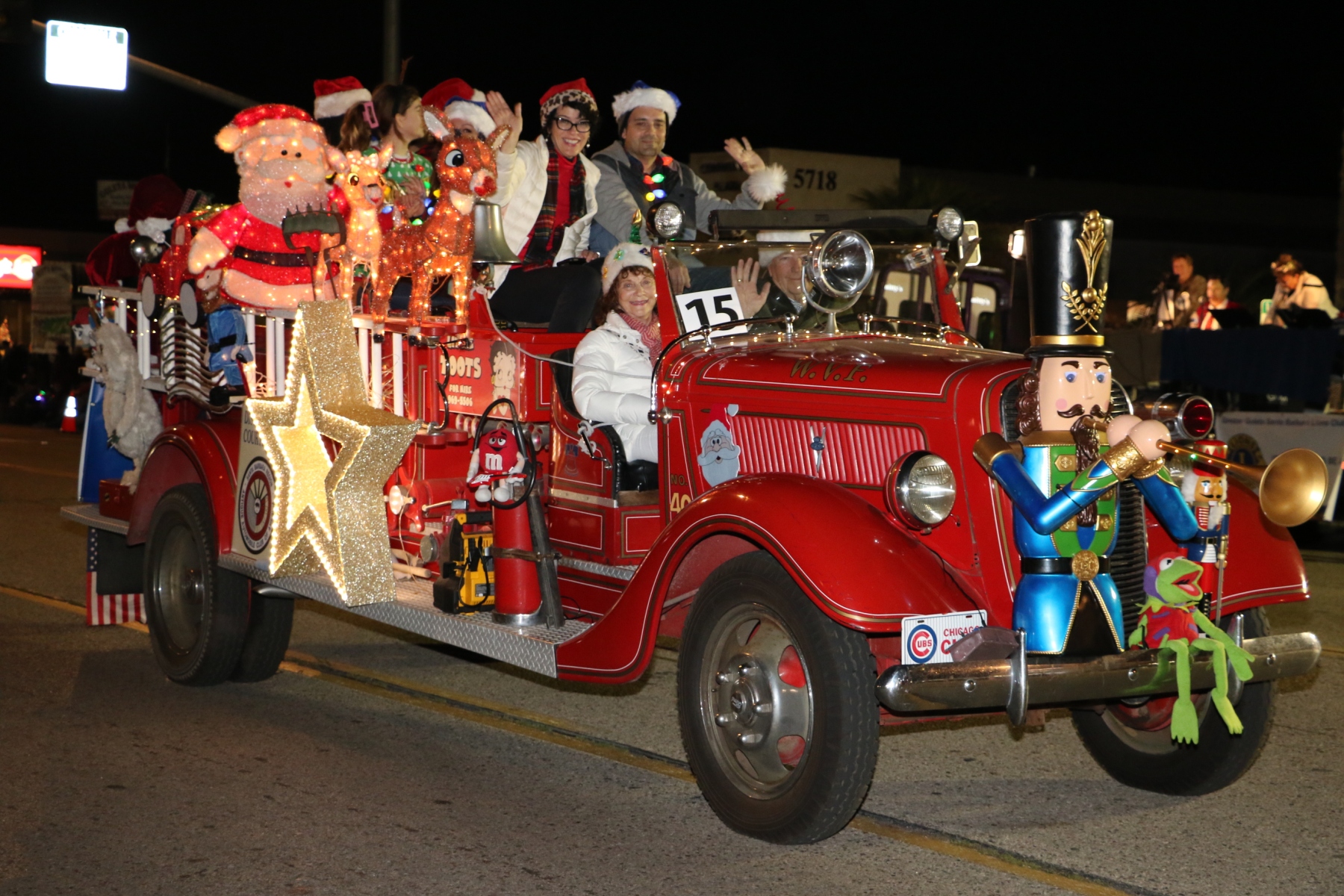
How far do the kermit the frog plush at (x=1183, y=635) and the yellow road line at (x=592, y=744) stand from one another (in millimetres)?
533

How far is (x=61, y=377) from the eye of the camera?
26281 millimetres

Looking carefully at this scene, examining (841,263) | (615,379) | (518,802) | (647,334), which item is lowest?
(518,802)

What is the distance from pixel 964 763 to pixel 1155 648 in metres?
1.38

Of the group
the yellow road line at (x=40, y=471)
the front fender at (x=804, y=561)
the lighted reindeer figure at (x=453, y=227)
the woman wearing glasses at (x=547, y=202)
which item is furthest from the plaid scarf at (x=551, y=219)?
the yellow road line at (x=40, y=471)

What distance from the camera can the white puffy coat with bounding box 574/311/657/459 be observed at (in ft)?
17.5

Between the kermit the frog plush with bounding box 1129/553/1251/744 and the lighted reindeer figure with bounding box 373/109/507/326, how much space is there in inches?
126

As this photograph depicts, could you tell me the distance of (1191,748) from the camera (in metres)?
4.72

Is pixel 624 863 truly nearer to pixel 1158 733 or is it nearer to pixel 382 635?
pixel 1158 733

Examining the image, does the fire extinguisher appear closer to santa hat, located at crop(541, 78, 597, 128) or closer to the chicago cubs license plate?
the chicago cubs license plate

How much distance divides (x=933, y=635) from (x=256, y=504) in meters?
3.27

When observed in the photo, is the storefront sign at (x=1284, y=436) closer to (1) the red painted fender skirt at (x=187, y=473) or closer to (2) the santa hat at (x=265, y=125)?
(2) the santa hat at (x=265, y=125)

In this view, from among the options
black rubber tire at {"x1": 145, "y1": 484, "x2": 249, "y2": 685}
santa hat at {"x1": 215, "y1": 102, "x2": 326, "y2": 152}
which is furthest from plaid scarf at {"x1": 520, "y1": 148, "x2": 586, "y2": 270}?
black rubber tire at {"x1": 145, "y1": 484, "x2": 249, "y2": 685}

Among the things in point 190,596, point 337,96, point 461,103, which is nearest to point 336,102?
point 337,96

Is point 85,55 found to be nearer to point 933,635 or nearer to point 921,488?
point 921,488
